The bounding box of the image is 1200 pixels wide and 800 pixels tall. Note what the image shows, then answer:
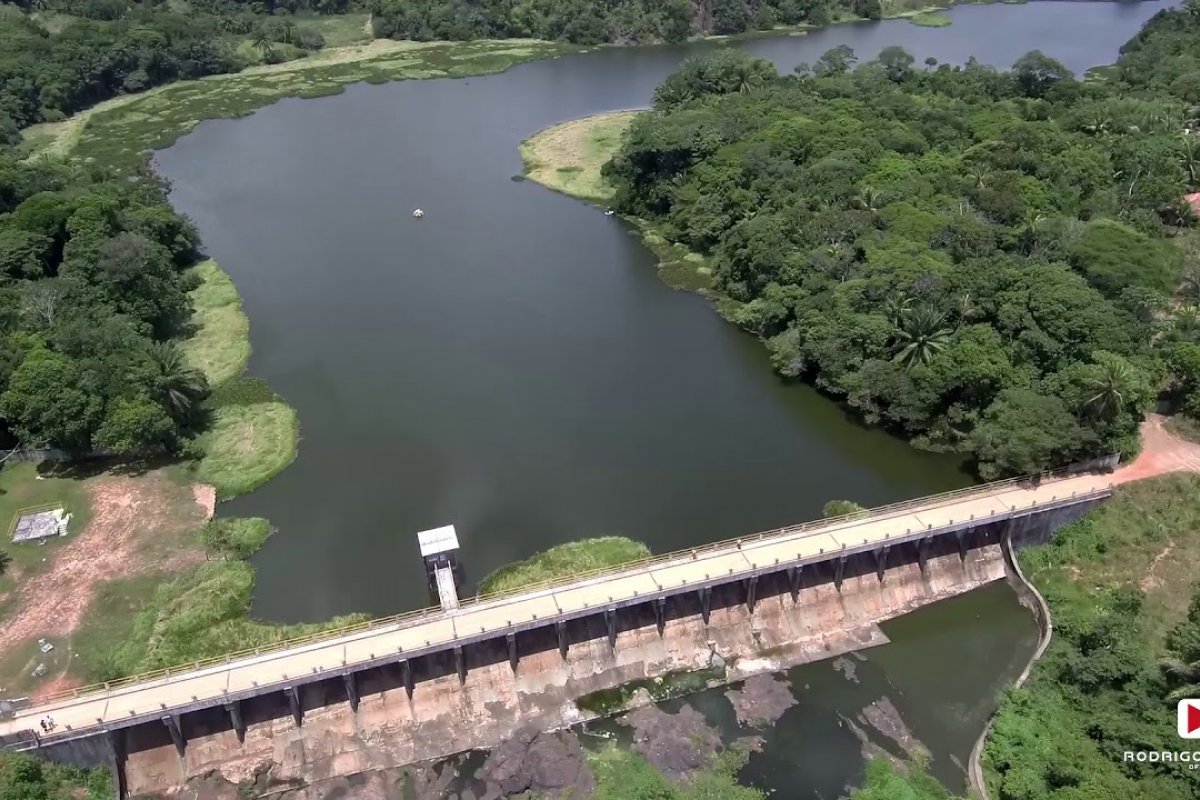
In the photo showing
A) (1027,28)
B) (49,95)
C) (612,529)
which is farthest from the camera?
(1027,28)

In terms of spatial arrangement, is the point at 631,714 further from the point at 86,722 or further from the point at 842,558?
the point at 86,722

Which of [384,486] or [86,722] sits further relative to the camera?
[384,486]

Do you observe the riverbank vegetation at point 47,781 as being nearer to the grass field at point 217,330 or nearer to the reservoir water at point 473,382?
the reservoir water at point 473,382

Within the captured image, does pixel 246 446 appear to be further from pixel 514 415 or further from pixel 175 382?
pixel 514 415

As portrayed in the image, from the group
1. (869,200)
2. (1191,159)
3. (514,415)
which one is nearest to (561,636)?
(514,415)

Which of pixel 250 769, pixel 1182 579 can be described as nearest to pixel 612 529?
pixel 250 769

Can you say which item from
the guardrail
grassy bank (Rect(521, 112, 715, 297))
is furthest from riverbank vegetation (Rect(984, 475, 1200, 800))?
grassy bank (Rect(521, 112, 715, 297))

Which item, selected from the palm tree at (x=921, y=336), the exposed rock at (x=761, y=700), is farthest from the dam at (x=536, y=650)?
the palm tree at (x=921, y=336)
